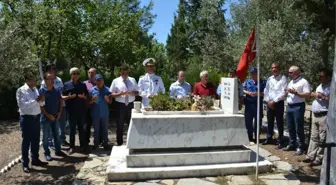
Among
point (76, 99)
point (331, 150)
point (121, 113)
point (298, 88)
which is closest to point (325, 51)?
point (298, 88)

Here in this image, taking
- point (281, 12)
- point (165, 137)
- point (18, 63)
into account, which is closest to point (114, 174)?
point (165, 137)

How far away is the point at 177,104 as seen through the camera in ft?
21.8

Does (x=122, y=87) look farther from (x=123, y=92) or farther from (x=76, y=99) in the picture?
(x=76, y=99)

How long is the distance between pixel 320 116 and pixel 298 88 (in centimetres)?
91

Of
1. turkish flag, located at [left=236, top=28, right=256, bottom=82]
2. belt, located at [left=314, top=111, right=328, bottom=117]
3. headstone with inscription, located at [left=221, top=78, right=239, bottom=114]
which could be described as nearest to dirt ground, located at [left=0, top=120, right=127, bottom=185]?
headstone with inscription, located at [left=221, top=78, right=239, bottom=114]

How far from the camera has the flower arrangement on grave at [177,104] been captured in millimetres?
6547

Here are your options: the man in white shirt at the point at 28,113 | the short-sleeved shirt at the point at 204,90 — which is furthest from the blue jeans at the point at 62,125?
the short-sleeved shirt at the point at 204,90

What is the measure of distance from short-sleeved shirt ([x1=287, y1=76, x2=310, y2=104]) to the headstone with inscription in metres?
1.61

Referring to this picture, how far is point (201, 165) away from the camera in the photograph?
6246 millimetres

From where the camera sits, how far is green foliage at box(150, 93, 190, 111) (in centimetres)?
654

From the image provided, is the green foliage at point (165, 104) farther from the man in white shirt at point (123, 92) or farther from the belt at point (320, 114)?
the belt at point (320, 114)

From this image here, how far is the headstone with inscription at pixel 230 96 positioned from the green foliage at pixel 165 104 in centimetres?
84

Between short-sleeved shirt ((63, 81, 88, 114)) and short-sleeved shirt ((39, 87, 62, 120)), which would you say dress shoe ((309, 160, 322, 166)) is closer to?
short-sleeved shirt ((63, 81, 88, 114))

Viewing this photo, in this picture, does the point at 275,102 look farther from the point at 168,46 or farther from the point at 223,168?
the point at 168,46
